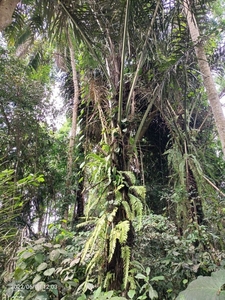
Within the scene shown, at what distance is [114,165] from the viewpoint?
81.0 inches

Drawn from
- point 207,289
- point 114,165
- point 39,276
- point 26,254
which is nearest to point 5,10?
point 114,165

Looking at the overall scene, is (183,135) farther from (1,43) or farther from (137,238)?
(1,43)

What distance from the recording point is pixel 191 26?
315 cm

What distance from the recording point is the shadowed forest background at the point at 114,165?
1615 mm

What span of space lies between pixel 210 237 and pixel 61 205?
2726 millimetres

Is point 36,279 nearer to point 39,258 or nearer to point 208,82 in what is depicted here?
point 39,258

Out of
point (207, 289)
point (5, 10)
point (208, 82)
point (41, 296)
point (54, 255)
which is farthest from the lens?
point (208, 82)

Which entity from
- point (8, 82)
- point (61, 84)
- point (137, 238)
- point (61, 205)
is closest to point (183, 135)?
point (137, 238)

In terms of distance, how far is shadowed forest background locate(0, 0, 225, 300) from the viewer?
1615 mm

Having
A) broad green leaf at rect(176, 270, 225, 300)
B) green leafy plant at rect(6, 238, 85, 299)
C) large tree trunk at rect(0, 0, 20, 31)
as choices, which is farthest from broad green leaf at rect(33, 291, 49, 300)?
large tree trunk at rect(0, 0, 20, 31)

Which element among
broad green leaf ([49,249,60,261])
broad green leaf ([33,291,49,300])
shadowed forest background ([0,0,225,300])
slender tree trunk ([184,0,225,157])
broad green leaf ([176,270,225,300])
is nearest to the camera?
broad green leaf ([176,270,225,300])
